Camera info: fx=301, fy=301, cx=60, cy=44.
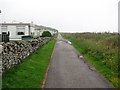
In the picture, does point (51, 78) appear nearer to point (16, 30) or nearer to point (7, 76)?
point (7, 76)

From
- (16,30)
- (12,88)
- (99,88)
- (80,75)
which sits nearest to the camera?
(12,88)

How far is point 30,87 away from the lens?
36.0 ft

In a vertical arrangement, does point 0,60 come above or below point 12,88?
above

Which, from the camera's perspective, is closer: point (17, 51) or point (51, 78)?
point (51, 78)

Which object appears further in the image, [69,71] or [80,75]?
[69,71]

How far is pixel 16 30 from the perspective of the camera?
4938cm

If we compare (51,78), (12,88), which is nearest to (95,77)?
(51,78)

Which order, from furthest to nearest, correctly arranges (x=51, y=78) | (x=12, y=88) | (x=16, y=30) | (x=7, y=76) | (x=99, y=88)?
(x=16, y=30), (x=51, y=78), (x=7, y=76), (x=99, y=88), (x=12, y=88)

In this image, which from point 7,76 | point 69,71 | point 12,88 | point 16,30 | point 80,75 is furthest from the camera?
point 16,30

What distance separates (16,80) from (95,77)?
397 cm

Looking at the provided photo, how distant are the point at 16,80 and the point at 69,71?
177 inches

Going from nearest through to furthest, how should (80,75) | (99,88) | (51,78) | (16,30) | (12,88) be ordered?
(12,88)
(99,88)
(51,78)
(80,75)
(16,30)

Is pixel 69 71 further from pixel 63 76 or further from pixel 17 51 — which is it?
pixel 17 51

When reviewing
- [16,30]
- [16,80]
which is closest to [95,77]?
[16,80]
